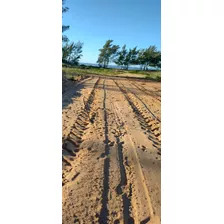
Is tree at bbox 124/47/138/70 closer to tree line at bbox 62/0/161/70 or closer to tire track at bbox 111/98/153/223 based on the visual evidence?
tree line at bbox 62/0/161/70

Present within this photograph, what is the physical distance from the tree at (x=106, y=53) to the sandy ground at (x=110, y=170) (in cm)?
48

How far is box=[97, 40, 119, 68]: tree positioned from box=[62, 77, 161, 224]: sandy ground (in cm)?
48

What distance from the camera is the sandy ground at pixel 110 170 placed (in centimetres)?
78

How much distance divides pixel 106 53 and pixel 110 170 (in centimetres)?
66

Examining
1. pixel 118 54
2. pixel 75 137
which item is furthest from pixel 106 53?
pixel 75 137

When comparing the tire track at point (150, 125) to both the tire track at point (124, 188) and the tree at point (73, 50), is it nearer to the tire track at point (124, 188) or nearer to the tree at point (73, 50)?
the tire track at point (124, 188)

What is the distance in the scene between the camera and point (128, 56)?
4.35 feet

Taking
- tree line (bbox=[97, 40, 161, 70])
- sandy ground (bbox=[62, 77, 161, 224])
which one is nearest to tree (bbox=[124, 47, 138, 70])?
tree line (bbox=[97, 40, 161, 70])

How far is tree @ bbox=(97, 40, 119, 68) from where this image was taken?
1.22m

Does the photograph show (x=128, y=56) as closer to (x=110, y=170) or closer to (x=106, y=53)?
(x=106, y=53)
